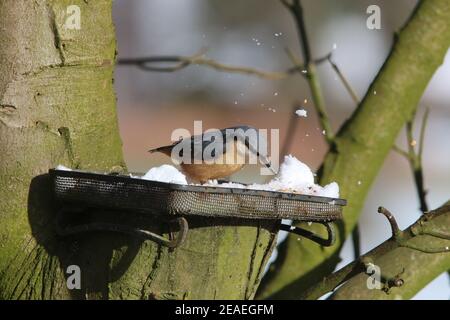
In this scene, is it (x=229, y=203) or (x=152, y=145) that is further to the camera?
(x=152, y=145)

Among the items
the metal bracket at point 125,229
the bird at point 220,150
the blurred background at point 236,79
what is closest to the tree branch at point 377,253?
the bird at point 220,150

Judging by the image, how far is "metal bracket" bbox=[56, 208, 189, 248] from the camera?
1516 millimetres

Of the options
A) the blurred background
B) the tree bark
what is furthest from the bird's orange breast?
the blurred background

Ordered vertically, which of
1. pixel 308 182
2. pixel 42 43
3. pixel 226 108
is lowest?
pixel 308 182

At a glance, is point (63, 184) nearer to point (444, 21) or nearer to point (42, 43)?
point (42, 43)

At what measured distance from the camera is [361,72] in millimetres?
6887

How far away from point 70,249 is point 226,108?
486cm

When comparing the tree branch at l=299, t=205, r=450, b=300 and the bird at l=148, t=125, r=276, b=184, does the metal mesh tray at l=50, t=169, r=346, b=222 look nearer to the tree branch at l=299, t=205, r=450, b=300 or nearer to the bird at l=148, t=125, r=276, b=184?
the tree branch at l=299, t=205, r=450, b=300

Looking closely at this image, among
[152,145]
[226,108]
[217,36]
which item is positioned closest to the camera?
[152,145]

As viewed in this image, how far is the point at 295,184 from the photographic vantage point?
1.83 m

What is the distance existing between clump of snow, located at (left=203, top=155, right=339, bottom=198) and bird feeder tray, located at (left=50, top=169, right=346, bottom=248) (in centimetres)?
11

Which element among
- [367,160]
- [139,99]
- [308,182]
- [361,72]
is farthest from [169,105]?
[308,182]

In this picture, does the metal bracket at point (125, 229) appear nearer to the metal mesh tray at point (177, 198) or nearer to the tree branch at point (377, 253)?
the metal mesh tray at point (177, 198)

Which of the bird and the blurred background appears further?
the blurred background
